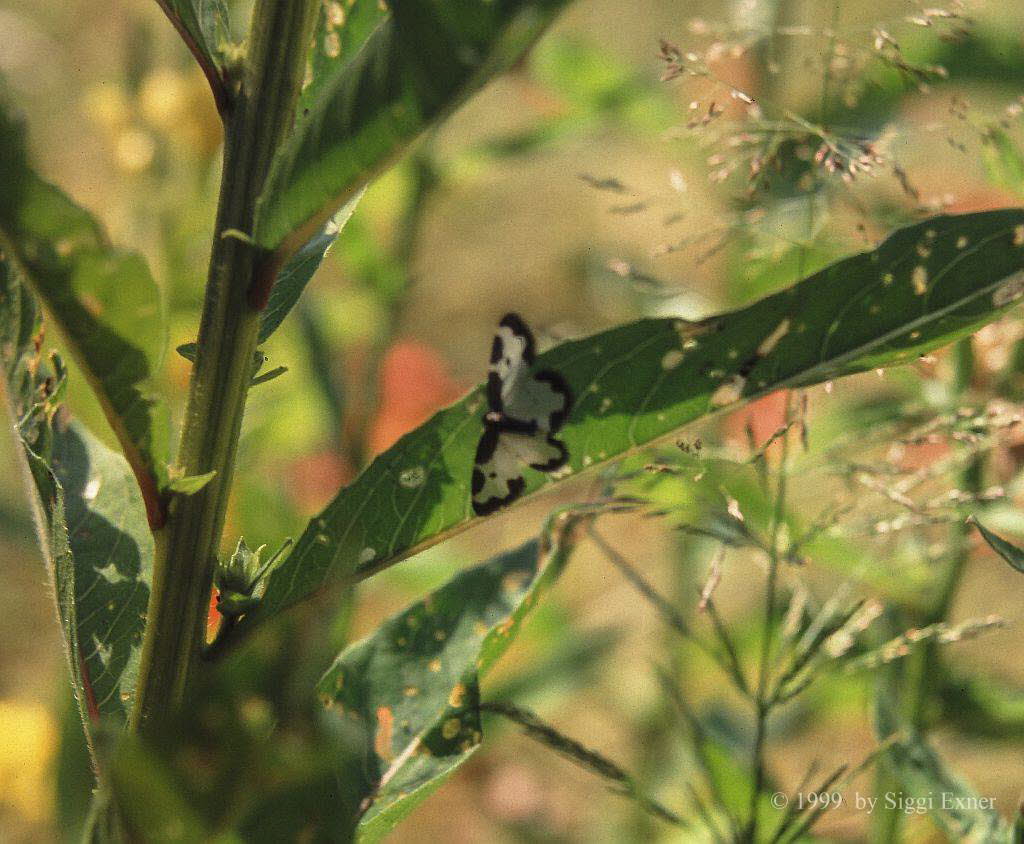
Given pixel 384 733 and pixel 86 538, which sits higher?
pixel 86 538

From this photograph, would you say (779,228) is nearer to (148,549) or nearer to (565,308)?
(148,549)

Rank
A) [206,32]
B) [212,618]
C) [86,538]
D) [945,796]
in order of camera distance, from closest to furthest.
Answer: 1. [206,32]
2. [86,538]
3. [945,796]
4. [212,618]

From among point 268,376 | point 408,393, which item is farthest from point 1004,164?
point 408,393

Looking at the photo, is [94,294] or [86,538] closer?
[94,294]

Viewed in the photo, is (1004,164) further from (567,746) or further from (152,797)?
(152,797)

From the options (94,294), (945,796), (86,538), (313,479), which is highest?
(94,294)

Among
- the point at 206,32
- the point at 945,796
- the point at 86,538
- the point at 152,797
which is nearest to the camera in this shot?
the point at 152,797

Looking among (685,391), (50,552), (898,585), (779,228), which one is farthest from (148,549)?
(898,585)
